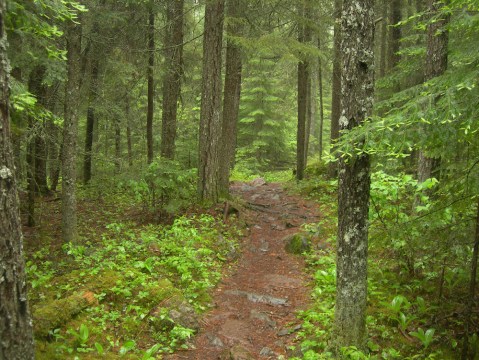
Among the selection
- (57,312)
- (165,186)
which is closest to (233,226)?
(165,186)

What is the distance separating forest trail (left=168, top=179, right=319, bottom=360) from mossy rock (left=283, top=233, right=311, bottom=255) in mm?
187

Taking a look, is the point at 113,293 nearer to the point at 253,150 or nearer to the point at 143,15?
the point at 143,15

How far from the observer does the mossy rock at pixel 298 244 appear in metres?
10.1

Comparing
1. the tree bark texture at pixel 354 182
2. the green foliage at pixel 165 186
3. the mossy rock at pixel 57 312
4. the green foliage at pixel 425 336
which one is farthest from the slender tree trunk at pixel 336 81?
the mossy rock at pixel 57 312

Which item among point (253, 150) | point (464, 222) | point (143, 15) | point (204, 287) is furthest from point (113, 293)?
point (253, 150)

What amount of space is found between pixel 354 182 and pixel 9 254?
3882mm

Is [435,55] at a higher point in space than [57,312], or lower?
higher

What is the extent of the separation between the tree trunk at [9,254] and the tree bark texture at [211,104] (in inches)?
339

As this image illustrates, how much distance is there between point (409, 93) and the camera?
8656 mm

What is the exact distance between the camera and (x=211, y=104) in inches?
462

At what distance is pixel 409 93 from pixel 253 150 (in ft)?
66.0

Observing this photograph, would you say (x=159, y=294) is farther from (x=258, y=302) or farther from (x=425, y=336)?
(x=425, y=336)

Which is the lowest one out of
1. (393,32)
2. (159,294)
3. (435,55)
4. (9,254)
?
(159,294)

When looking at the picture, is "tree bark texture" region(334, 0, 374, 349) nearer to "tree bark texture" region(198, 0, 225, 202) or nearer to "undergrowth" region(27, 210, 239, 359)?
"undergrowth" region(27, 210, 239, 359)
